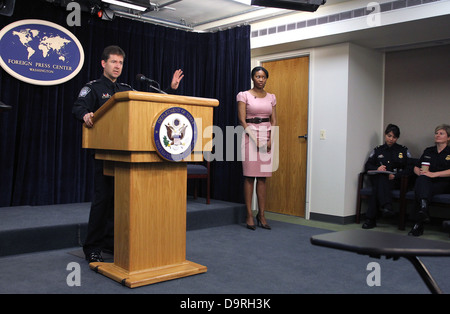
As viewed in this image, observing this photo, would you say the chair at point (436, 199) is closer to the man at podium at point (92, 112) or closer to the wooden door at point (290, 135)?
the wooden door at point (290, 135)

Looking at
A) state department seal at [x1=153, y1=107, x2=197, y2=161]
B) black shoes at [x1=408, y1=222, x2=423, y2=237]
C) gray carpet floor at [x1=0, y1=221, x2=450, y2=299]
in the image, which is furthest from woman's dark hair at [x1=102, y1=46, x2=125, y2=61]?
black shoes at [x1=408, y1=222, x2=423, y2=237]

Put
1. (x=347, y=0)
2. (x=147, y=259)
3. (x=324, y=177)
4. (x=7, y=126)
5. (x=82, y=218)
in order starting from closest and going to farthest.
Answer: (x=147, y=259) → (x=82, y=218) → (x=7, y=126) → (x=347, y=0) → (x=324, y=177)

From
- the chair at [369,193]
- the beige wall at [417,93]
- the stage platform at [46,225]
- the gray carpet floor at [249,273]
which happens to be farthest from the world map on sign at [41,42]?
the beige wall at [417,93]

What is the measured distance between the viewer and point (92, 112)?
9.44 feet

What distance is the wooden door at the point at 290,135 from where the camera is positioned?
5.34m

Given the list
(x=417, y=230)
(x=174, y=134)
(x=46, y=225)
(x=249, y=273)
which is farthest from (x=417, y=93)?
(x=46, y=225)

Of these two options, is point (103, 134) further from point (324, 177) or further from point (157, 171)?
point (324, 177)

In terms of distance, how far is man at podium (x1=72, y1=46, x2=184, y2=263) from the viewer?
112 inches

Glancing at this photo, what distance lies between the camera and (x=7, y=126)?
13.8ft

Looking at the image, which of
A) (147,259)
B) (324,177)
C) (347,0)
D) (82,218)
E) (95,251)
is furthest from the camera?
(324,177)

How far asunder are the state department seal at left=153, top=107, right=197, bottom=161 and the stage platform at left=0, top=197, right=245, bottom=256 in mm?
1456

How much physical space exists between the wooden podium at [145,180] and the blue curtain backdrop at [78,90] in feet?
6.40

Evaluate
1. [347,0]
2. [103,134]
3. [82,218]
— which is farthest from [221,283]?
[347,0]

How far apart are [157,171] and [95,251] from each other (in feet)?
2.73
